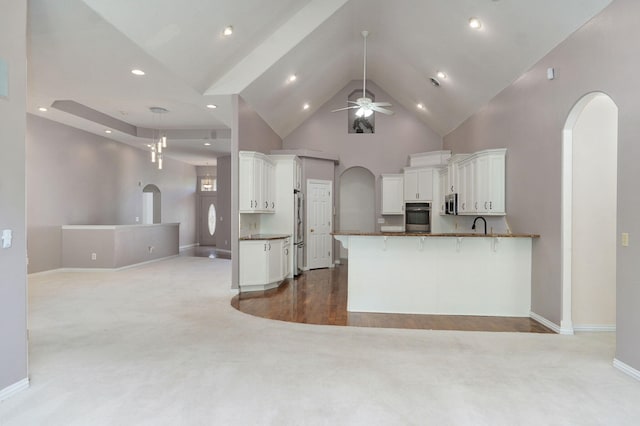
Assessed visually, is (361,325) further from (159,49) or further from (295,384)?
(159,49)

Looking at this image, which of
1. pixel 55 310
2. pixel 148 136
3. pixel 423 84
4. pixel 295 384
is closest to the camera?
pixel 295 384

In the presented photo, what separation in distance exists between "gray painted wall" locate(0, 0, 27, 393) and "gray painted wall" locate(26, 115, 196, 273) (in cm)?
565

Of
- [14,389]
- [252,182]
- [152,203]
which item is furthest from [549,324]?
[152,203]

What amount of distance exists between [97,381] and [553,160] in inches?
194

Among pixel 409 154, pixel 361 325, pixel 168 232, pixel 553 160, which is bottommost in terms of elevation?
pixel 361 325

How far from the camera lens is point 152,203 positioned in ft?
41.8

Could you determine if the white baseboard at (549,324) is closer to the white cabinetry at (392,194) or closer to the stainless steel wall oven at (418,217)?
the stainless steel wall oven at (418,217)

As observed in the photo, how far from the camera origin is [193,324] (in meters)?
4.28

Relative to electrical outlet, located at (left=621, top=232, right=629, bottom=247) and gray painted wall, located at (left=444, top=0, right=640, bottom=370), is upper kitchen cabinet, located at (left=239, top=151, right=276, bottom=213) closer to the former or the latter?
gray painted wall, located at (left=444, top=0, right=640, bottom=370)

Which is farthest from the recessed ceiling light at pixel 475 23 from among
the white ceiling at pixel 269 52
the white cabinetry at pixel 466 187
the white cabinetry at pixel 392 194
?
the white cabinetry at pixel 392 194

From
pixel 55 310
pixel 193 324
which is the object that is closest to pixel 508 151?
pixel 193 324

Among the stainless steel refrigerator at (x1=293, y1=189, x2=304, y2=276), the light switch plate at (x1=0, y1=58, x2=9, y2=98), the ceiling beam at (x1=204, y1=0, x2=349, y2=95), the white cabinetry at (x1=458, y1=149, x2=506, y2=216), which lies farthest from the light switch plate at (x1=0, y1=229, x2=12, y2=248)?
the white cabinetry at (x1=458, y1=149, x2=506, y2=216)

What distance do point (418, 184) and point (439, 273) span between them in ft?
13.1

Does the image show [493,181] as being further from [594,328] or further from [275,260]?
[275,260]
